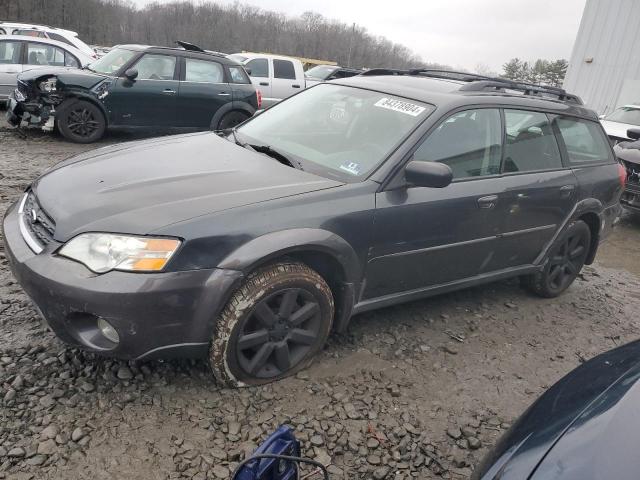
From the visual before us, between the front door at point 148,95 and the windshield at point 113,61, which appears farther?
the windshield at point 113,61

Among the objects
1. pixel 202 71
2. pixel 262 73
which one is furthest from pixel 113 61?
pixel 262 73

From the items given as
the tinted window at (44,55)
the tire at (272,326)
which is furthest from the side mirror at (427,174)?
the tinted window at (44,55)

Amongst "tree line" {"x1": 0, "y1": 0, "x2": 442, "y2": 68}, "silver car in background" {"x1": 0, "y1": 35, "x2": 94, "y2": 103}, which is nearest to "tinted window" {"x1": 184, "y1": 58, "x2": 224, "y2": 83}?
"silver car in background" {"x1": 0, "y1": 35, "x2": 94, "y2": 103}

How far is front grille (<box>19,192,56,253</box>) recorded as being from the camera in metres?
2.32

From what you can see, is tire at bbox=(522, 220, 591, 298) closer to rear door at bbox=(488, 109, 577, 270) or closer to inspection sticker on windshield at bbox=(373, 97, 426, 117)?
rear door at bbox=(488, 109, 577, 270)

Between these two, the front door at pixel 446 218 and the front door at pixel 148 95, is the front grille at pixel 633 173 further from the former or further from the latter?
the front door at pixel 148 95

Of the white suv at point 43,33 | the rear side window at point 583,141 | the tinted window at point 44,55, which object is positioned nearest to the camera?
the rear side window at point 583,141

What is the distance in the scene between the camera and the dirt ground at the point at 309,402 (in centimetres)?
212

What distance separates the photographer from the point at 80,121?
7656 mm

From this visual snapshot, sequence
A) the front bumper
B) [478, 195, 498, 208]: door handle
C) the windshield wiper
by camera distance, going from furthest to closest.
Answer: [478, 195, 498, 208]: door handle, the windshield wiper, the front bumper

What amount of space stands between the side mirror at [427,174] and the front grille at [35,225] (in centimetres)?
180

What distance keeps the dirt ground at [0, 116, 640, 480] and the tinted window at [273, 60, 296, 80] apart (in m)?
10.5

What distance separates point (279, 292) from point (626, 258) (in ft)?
16.6

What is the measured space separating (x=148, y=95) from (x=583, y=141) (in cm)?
642
